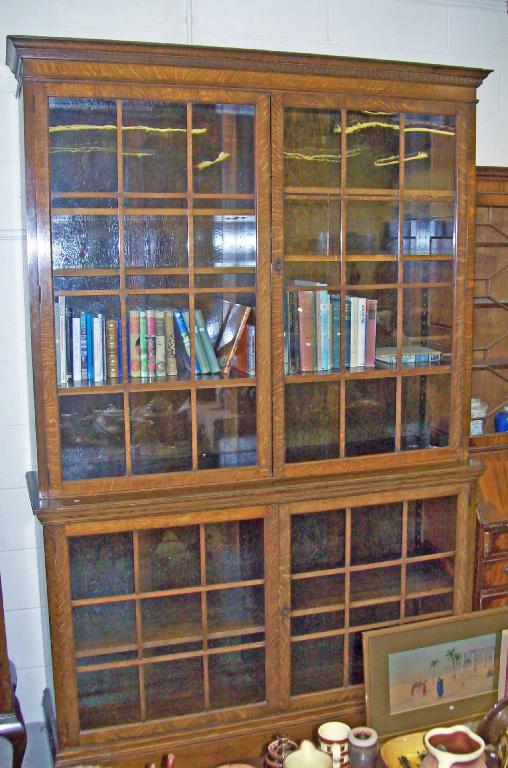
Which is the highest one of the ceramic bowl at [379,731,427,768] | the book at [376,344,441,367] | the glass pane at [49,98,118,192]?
the glass pane at [49,98,118,192]

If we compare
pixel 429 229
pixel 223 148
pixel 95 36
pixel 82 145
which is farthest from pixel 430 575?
pixel 95 36

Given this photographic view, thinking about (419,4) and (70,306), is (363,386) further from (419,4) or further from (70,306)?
(419,4)

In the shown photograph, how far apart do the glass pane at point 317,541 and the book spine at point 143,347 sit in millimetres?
663

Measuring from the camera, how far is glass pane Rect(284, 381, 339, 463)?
2422 mm

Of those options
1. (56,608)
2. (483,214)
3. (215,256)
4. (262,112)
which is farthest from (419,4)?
(56,608)

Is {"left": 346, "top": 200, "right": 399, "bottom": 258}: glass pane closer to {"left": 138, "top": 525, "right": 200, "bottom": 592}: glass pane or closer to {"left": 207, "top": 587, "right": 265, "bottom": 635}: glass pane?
{"left": 138, "top": 525, "right": 200, "bottom": 592}: glass pane

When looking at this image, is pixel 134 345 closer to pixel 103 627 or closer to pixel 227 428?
pixel 227 428

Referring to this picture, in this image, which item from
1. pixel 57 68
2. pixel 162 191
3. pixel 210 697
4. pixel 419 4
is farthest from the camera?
pixel 419 4

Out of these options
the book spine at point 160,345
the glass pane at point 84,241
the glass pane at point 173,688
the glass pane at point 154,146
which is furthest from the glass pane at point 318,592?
the glass pane at point 154,146

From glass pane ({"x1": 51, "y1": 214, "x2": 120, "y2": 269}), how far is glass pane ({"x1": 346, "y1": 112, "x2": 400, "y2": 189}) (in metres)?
0.76

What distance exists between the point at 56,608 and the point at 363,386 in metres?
1.16

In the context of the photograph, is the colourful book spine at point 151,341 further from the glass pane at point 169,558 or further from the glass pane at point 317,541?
the glass pane at point 317,541

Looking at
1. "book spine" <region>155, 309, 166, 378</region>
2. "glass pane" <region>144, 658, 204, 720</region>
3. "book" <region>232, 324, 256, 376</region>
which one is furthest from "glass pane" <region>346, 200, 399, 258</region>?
"glass pane" <region>144, 658, 204, 720</region>

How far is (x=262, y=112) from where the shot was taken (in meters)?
2.25
